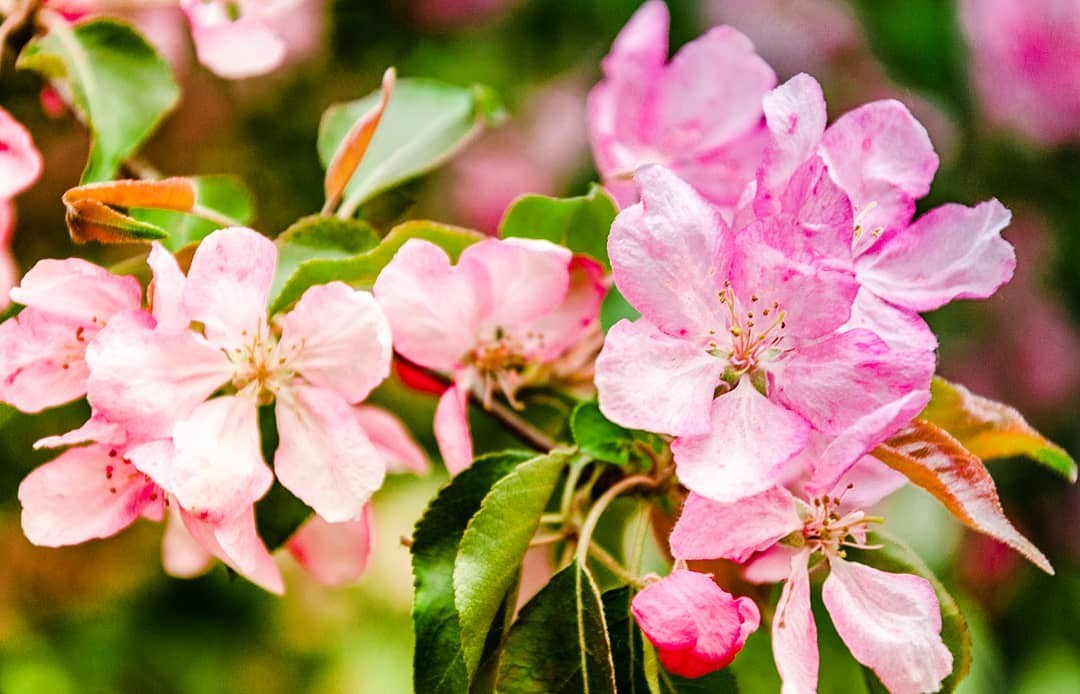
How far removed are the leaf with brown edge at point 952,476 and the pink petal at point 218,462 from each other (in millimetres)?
311

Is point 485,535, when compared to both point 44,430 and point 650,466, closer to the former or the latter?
point 650,466

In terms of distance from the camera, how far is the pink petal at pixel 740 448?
51 centimetres

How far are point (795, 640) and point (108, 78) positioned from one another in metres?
0.52

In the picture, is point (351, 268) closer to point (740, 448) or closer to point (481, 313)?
point (481, 313)

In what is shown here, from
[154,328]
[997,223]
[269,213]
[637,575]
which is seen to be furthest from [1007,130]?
[154,328]

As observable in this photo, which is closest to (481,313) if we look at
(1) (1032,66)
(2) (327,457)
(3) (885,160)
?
(2) (327,457)

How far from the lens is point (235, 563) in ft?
1.73

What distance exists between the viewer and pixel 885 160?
0.61 metres

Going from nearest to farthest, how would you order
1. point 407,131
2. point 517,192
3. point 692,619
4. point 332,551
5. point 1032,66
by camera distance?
point 692,619 → point 332,551 → point 407,131 → point 1032,66 → point 517,192

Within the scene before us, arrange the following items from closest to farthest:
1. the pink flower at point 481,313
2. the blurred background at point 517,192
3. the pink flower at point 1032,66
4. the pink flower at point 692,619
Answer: the pink flower at point 692,619, the pink flower at point 481,313, the blurred background at point 517,192, the pink flower at point 1032,66

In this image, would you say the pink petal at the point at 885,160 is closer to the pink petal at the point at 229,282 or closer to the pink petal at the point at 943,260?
the pink petal at the point at 943,260

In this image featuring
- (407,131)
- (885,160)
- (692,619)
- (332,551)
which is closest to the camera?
(692,619)


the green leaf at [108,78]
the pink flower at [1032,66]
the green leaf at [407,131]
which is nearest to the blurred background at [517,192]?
the pink flower at [1032,66]

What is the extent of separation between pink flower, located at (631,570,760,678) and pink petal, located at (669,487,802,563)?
0.6 inches
